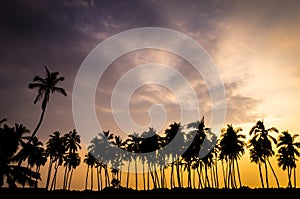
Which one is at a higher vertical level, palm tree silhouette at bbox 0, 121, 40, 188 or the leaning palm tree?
the leaning palm tree

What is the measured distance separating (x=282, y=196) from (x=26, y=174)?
3892 cm

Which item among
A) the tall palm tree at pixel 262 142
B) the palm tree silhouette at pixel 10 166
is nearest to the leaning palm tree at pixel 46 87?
the palm tree silhouette at pixel 10 166

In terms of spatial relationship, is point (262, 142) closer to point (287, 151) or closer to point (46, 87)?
point (287, 151)

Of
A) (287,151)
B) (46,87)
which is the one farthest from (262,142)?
(46,87)

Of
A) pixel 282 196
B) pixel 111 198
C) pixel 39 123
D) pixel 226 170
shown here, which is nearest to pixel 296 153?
pixel 226 170

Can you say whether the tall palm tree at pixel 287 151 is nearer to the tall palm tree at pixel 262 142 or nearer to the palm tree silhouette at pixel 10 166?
the tall palm tree at pixel 262 142

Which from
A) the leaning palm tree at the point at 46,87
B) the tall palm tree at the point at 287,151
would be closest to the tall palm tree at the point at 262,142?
the tall palm tree at the point at 287,151

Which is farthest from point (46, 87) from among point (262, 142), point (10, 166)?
point (262, 142)

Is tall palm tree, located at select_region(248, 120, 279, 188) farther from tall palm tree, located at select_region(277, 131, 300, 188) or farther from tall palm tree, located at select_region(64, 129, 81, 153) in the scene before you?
tall palm tree, located at select_region(64, 129, 81, 153)

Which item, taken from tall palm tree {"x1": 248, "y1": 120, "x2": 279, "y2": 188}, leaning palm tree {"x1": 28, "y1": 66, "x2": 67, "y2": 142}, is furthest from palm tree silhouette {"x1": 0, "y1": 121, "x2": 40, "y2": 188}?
tall palm tree {"x1": 248, "y1": 120, "x2": 279, "y2": 188}

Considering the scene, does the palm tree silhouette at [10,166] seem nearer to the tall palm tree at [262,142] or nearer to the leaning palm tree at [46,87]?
the leaning palm tree at [46,87]

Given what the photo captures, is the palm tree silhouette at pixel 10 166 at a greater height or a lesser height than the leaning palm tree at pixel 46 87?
lesser

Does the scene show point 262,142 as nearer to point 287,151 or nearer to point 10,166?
point 287,151

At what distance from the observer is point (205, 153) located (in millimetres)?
62750
